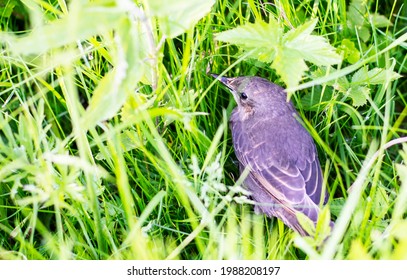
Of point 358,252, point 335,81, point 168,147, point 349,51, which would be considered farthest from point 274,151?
point 358,252

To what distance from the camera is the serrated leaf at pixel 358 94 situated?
404 centimetres

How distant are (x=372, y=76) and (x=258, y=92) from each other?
31.1 inches

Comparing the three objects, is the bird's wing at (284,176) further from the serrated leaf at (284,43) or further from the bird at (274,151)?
the serrated leaf at (284,43)

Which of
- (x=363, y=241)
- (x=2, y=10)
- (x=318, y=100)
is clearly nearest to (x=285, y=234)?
(x=363, y=241)

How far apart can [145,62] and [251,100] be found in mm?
1280

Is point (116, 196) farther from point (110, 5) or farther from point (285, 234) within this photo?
point (110, 5)

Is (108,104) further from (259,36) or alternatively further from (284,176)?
(284,176)

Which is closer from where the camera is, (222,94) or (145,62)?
(145,62)

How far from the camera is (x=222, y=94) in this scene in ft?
15.3

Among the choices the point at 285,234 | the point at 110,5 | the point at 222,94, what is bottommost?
the point at 285,234

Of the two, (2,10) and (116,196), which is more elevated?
(2,10)

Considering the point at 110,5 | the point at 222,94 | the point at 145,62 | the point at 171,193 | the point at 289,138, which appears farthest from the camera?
the point at 222,94

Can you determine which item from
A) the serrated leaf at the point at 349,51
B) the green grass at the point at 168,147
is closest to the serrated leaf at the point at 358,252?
the green grass at the point at 168,147

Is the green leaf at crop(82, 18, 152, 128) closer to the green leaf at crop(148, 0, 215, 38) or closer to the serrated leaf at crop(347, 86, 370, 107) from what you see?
the green leaf at crop(148, 0, 215, 38)
